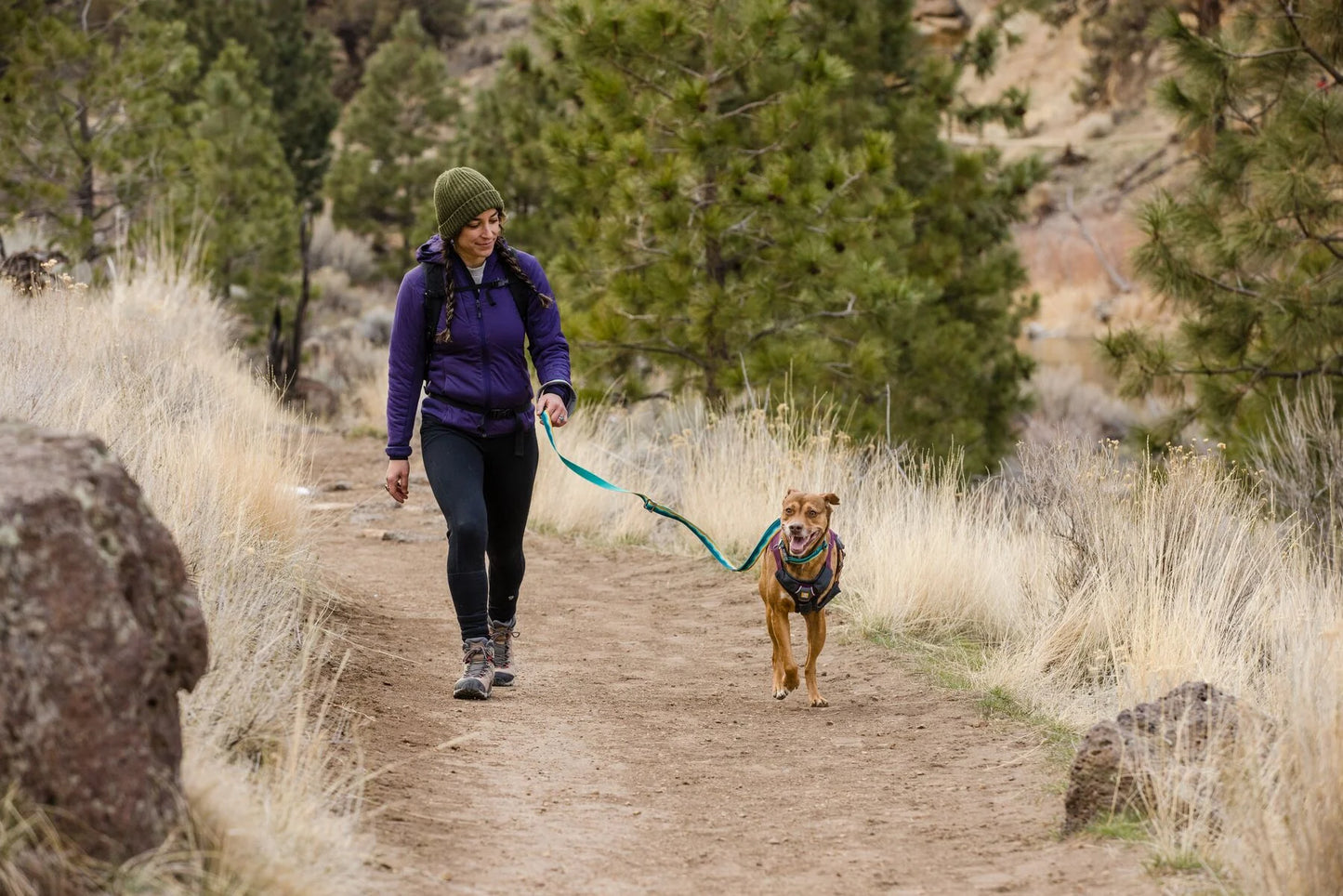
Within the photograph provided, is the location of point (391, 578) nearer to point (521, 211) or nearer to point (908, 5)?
point (908, 5)

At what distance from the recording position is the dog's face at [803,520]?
18.6 ft

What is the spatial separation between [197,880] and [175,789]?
0.67 feet

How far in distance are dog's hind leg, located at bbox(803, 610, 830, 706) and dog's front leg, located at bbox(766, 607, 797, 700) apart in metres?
0.09

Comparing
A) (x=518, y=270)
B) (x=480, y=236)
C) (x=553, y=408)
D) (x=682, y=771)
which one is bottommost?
(x=682, y=771)

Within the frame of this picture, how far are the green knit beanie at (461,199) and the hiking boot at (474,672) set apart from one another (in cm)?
162

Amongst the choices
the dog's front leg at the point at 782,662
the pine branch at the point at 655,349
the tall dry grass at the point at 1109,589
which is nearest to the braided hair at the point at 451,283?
the dog's front leg at the point at 782,662

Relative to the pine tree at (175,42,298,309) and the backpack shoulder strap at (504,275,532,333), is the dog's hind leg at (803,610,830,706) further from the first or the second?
the pine tree at (175,42,298,309)

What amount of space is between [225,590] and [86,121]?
1205 cm

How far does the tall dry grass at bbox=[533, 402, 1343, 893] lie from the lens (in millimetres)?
3662

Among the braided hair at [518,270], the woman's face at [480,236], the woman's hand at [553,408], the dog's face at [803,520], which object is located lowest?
the dog's face at [803,520]

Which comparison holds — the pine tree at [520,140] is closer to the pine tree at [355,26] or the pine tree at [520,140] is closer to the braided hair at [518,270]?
the braided hair at [518,270]

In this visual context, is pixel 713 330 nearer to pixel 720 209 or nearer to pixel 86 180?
pixel 720 209

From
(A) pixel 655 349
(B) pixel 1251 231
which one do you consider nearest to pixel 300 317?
(A) pixel 655 349

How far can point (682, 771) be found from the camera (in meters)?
5.12
